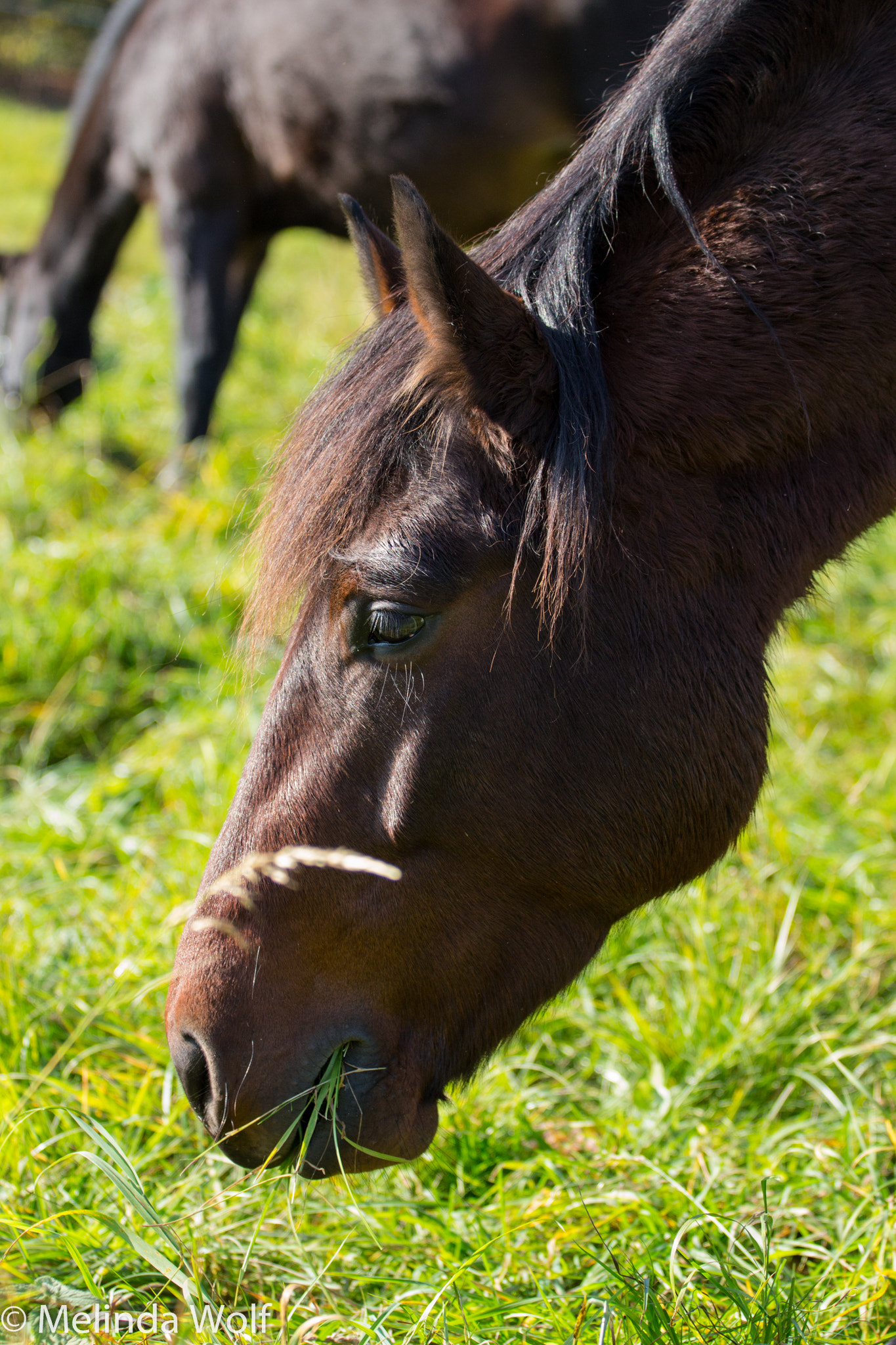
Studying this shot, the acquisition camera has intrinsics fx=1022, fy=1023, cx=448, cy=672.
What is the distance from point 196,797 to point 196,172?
10.4ft

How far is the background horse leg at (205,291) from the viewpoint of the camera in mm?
4891

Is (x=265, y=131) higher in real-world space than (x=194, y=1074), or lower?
higher

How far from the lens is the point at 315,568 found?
162 cm

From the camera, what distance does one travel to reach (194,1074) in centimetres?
157

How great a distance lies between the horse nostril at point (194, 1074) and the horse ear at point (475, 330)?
1.04m

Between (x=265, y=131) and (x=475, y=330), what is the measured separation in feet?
11.9

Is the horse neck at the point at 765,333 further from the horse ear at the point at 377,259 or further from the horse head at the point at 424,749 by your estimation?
the horse ear at the point at 377,259

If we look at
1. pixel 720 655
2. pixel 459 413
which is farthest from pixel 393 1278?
pixel 459 413

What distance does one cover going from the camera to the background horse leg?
16.0ft

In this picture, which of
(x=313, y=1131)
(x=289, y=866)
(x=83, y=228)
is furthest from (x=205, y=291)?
(x=313, y=1131)

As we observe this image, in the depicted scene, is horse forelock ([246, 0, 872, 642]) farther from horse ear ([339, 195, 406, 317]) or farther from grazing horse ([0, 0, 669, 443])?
grazing horse ([0, 0, 669, 443])

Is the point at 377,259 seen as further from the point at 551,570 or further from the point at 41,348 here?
the point at 41,348

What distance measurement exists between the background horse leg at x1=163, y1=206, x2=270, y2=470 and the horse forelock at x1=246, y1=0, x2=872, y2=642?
3554mm

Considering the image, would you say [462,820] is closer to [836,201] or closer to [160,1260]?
[160,1260]
